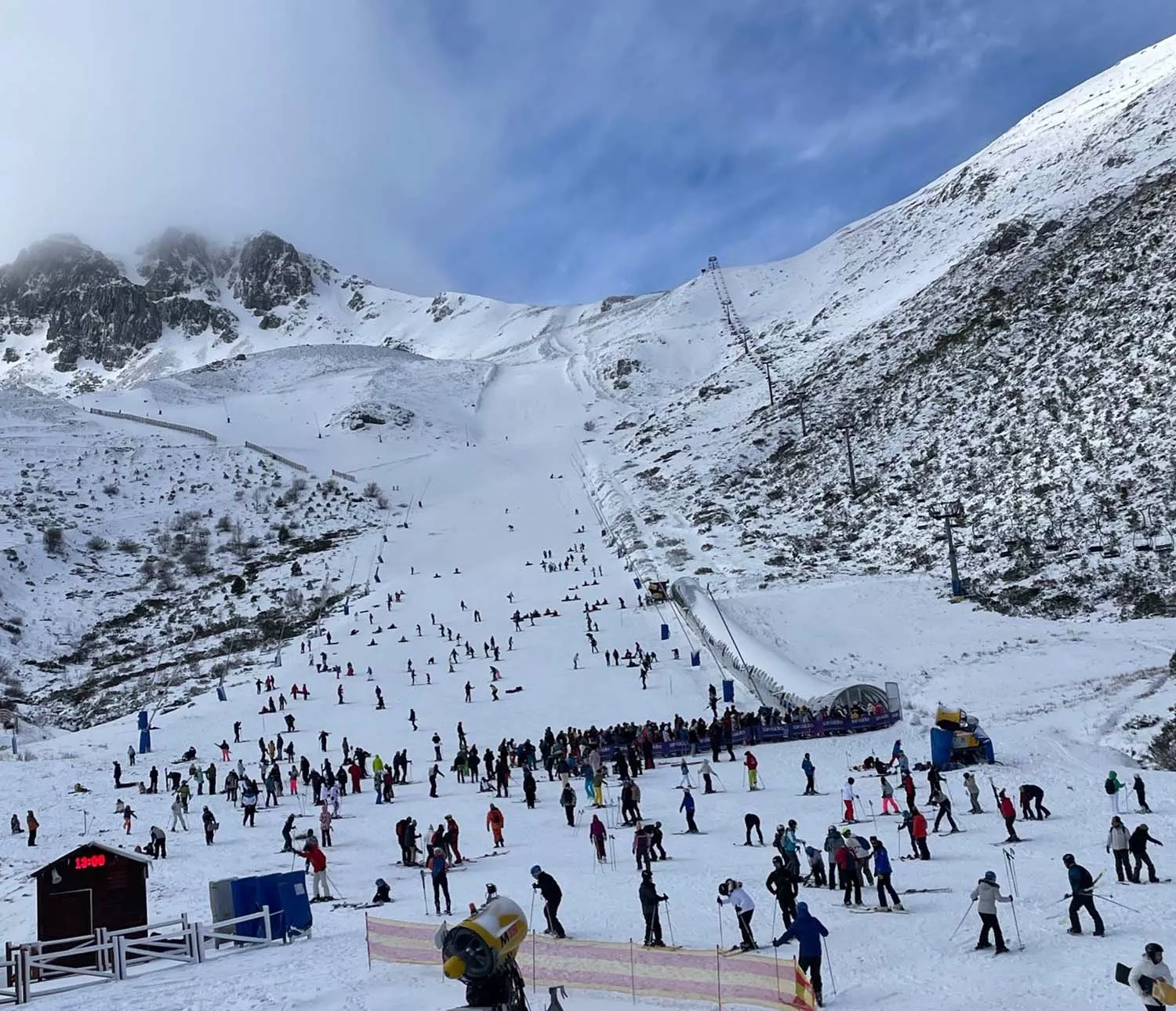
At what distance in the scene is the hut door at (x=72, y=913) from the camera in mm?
14898

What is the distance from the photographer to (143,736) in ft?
105

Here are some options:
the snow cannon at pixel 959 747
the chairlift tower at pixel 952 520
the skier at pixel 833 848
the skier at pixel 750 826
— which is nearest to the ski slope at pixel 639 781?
the skier at pixel 750 826

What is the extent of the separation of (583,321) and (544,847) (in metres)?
165

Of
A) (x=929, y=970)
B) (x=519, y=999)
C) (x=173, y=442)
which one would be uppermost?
(x=173, y=442)

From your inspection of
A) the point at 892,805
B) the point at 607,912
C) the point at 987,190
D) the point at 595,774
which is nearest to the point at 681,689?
the point at 595,774

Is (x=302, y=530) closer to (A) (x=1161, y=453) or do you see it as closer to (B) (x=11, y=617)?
(B) (x=11, y=617)

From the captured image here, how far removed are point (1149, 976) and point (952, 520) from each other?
45.4 meters

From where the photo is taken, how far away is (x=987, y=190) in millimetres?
114500

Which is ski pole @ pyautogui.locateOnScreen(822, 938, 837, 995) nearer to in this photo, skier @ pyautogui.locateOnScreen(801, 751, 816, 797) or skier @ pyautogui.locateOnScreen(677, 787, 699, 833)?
skier @ pyautogui.locateOnScreen(677, 787, 699, 833)

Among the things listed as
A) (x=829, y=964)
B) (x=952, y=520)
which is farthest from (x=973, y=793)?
(x=952, y=520)

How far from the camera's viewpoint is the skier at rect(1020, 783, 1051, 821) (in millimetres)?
17312

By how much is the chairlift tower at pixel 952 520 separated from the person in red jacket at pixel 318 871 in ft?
109

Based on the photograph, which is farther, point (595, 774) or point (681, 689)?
point (681, 689)

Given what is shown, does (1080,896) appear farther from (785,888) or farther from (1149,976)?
(1149,976)
